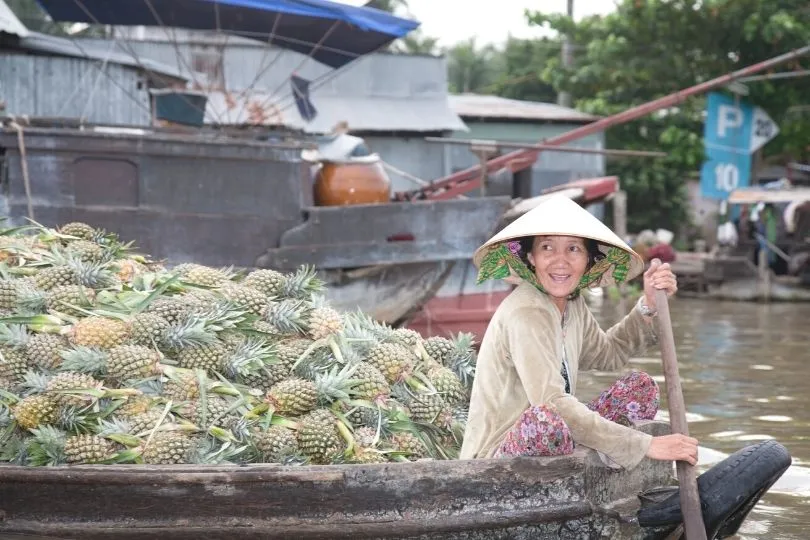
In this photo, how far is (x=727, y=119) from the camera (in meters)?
18.0

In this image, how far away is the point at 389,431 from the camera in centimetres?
422

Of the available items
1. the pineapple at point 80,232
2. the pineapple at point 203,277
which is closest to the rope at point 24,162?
the pineapple at point 80,232

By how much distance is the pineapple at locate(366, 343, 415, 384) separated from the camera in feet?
14.7

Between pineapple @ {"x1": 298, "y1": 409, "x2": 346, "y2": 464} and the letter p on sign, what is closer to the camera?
pineapple @ {"x1": 298, "y1": 409, "x2": 346, "y2": 464}

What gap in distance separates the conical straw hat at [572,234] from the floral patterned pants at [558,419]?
14.8 inches

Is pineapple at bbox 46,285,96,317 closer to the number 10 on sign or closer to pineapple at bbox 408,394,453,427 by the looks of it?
pineapple at bbox 408,394,453,427

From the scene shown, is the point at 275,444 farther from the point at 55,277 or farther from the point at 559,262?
the point at 55,277

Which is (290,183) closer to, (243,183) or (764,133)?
(243,183)

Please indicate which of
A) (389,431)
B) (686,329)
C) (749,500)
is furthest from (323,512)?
(686,329)

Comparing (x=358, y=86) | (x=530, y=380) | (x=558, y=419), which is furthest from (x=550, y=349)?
(x=358, y=86)

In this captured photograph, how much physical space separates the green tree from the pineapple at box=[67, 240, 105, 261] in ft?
45.7

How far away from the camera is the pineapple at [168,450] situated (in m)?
3.89

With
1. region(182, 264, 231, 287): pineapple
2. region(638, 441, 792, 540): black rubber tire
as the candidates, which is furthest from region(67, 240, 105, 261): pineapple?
region(638, 441, 792, 540): black rubber tire

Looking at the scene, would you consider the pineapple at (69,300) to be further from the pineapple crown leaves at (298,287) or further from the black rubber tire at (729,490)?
the black rubber tire at (729,490)
